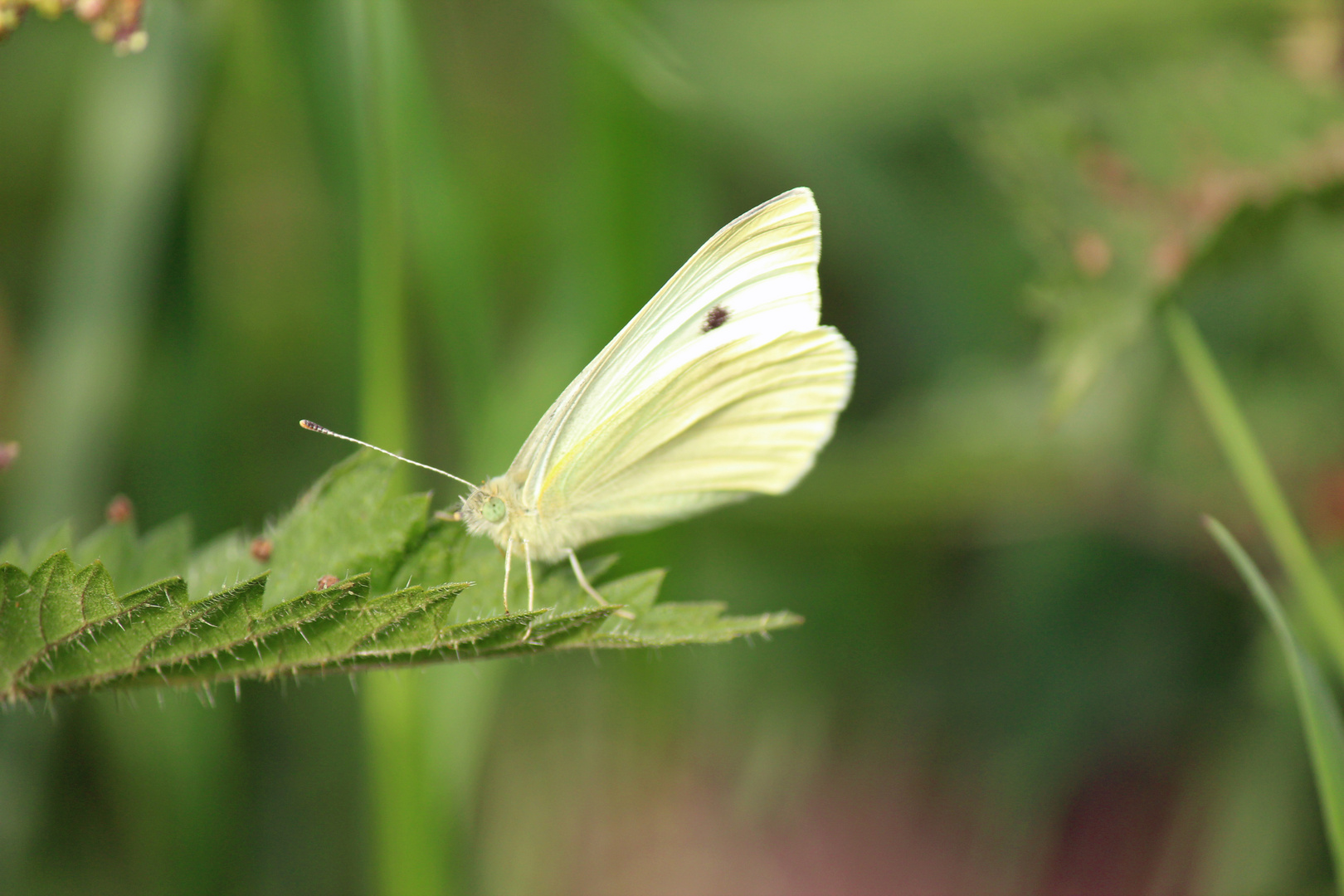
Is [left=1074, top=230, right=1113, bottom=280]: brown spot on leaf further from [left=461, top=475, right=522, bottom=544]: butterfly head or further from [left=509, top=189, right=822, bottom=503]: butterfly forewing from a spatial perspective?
[left=461, top=475, right=522, bottom=544]: butterfly head

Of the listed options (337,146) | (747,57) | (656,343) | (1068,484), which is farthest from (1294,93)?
(337,146)

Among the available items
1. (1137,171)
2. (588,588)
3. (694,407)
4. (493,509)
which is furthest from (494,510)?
(1137,171)

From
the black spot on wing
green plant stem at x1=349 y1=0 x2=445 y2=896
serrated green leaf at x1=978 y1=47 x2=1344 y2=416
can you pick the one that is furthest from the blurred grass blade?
green plant stem at x1=349 y1=0 x2=445 y2=896

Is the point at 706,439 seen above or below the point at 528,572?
above

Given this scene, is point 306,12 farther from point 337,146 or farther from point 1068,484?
point 1068,484

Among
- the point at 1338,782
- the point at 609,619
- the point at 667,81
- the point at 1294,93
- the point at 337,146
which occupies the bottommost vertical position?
the point at 1338,782

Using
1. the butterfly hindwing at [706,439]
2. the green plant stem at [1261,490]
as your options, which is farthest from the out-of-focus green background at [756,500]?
the butterfly hindwing at [706,439]

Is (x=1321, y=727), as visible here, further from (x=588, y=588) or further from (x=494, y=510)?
(x=494, y=510)
